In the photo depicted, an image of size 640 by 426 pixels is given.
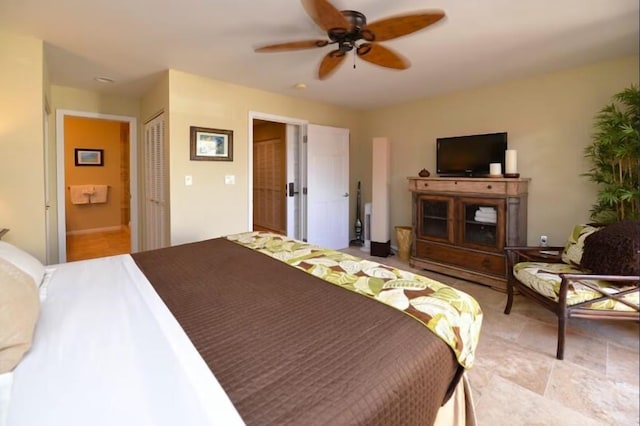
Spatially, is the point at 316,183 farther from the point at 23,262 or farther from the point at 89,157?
the point at 89,157

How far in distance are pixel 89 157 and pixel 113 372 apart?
690 centimetres

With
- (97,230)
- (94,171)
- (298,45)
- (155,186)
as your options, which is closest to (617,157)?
(298,45)

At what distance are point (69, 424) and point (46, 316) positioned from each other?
0.67 m

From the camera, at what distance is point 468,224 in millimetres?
3451

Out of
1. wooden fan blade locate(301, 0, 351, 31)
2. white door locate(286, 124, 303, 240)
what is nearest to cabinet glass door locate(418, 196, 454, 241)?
white door locate(286, 124, 303, 240)

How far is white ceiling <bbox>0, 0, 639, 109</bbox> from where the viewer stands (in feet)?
6.44

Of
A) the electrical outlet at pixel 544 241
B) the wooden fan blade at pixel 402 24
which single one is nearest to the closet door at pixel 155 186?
the wooden fan blade at pixel 402 24

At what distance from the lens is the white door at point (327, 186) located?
4391mm

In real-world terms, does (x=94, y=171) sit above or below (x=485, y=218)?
above

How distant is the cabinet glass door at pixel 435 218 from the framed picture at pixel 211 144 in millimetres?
2393

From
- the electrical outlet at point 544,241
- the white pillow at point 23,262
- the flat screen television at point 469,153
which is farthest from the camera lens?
the flat screen television at point 469,153

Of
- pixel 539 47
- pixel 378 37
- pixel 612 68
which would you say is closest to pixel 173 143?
pixel 378 37

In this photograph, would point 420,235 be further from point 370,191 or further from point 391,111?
point 391,111

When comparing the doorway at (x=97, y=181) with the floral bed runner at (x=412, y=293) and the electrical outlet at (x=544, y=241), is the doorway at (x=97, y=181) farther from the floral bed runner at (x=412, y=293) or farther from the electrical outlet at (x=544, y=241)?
the electrical outlet at (x=544, y=241)
